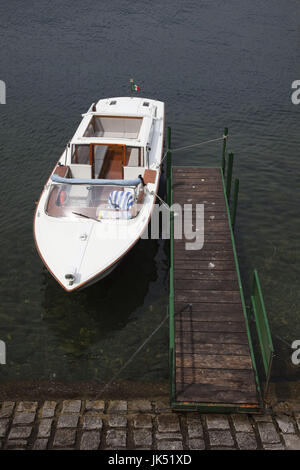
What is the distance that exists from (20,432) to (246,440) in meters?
5.34

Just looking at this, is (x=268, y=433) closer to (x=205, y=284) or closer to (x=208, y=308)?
(x=208, y=308)

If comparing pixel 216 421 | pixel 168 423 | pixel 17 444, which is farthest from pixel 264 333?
pixel 17 444

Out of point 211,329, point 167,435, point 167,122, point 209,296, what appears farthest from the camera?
point 167,122

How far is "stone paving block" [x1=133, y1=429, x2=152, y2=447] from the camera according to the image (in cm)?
967

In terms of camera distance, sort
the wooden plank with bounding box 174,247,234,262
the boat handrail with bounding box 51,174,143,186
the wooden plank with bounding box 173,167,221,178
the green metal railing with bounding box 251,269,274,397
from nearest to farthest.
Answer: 1. the green metal railing with bounding box 251,269,274,397
2. the wooden plank with bounding box 174,247,234,262
3. the boat handrail with bounding box 51,174,143,186
4. the wooden plank with bounding box 173,167,221,178

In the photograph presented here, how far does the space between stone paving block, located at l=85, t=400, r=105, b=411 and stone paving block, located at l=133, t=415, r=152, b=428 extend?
0.98 meters

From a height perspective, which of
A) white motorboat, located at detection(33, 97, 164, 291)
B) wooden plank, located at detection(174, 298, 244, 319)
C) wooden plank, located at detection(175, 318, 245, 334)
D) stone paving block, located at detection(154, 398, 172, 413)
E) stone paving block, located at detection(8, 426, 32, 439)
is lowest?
stone paving block, located at detection(8, 426, 32, 439)

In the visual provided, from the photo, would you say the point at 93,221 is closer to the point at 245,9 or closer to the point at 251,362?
the point at 251,362

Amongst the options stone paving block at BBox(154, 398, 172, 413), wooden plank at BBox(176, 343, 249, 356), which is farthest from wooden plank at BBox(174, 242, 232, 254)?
stone paving block at BBox(154, 398, 172, 413)

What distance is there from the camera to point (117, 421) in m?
10.2

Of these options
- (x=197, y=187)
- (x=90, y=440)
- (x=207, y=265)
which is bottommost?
(x=90, y=440)

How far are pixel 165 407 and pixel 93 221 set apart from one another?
6601 mm

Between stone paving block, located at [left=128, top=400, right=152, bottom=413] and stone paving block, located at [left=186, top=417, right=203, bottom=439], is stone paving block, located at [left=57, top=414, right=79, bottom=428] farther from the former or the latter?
stone paving block, located at [left=186, top=417, right=203, bottom=439]

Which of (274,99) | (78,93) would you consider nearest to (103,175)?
(78,93)
